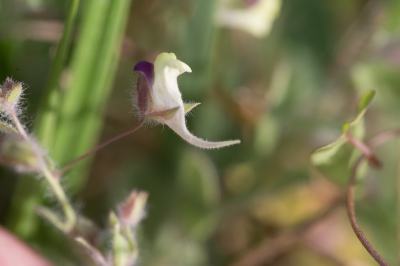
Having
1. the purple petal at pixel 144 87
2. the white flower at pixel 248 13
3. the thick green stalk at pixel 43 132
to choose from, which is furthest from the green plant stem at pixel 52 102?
the white flower at pixel 248 13

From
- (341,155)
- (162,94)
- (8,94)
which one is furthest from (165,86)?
(341,155)

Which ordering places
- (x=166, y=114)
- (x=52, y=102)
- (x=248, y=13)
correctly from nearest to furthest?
(x=166, y=114), (x=52, y=102), (x=248, y=13)

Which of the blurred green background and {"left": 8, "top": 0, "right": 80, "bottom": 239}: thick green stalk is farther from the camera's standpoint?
the blurred green background

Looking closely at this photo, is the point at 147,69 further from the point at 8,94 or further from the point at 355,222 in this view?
the point at 355,222

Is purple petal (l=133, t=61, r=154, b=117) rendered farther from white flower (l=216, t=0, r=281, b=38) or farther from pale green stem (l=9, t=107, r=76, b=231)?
white flower (l=216, t=0, r=281, b=38)

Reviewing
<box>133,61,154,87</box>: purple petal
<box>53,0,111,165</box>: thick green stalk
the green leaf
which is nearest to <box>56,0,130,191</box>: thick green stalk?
<box>53,0,111,165</box>: thick green stalk

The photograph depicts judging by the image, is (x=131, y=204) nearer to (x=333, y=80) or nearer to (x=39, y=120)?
(x=39, y=120)

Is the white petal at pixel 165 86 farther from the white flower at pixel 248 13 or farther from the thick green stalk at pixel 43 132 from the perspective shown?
the white flower at pixel 248 13
